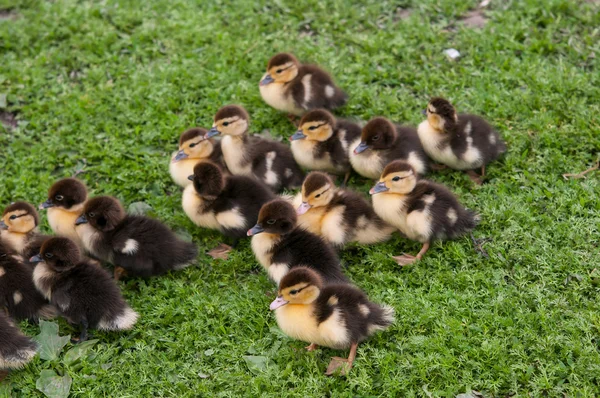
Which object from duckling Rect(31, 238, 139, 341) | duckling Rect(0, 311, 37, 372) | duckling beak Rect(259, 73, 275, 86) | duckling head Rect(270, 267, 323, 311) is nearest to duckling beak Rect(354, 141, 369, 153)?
duckling beak Rect(259, 73, 275, 86)

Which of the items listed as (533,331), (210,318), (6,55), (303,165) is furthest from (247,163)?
(6,55)

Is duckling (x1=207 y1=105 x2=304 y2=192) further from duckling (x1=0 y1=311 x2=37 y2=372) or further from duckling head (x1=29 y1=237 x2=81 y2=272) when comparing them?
duckling (x1=0 y1=311 x2=37 y2=372)

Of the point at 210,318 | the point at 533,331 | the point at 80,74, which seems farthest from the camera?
the point at 80,74

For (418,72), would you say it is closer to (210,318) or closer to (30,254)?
(210,318)

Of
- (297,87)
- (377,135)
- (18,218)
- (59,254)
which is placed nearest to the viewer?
(59,254)

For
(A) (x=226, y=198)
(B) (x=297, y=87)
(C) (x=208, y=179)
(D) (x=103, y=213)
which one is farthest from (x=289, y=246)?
(B) (x=297, y=87)

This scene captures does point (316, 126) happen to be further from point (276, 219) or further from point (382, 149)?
point (276, 219)

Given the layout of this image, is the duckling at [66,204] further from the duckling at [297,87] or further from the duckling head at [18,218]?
the duckling at [297,87]

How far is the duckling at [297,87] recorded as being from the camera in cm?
630

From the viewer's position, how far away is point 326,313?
4316 millimetres

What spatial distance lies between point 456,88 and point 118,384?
3894 millimetres

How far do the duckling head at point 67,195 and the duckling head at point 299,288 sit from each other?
1846 millimetres

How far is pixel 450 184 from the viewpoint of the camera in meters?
5.69

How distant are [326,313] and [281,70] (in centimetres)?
272
